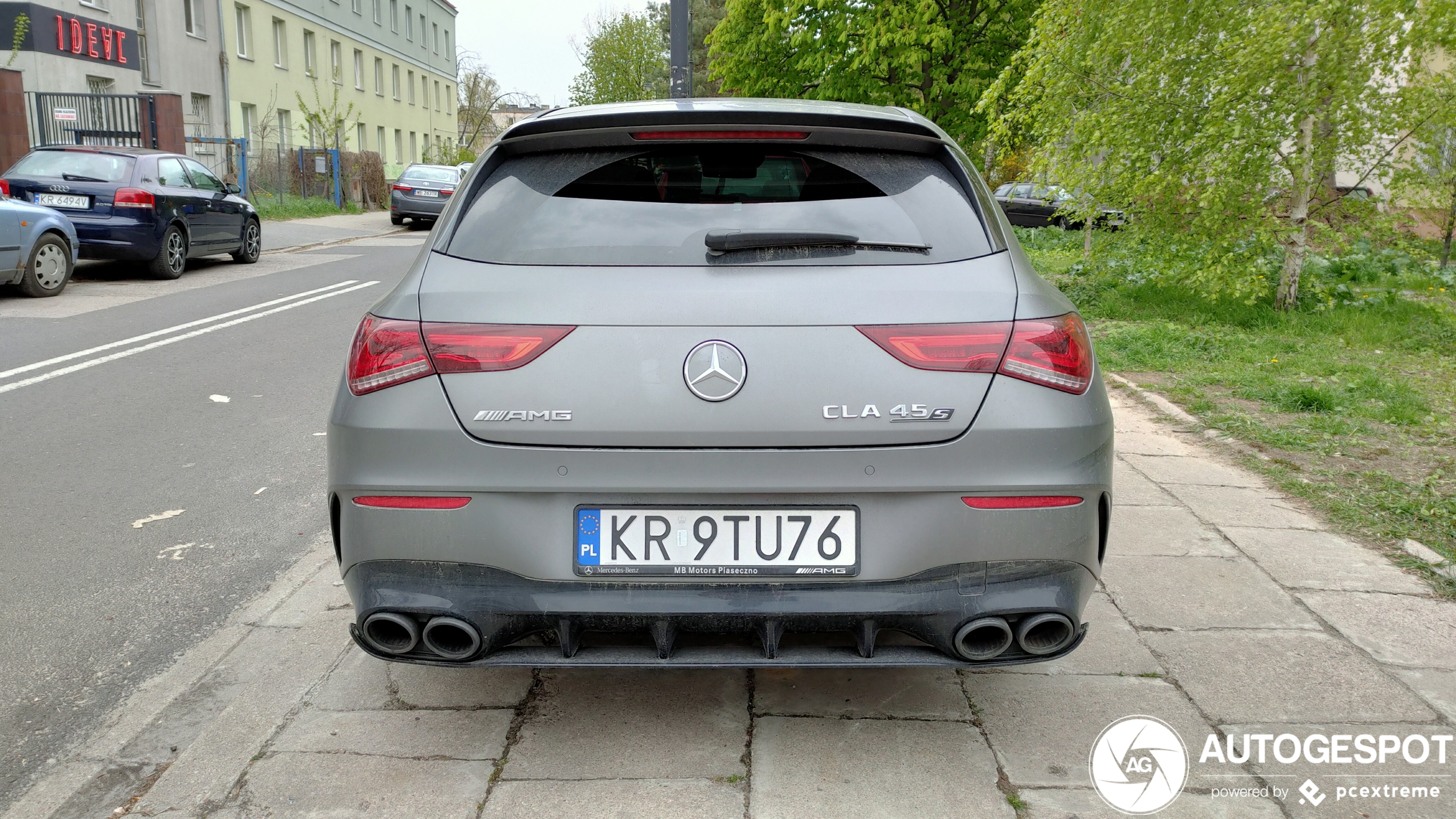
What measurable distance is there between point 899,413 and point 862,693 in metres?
1.07

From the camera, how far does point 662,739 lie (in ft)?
9.50

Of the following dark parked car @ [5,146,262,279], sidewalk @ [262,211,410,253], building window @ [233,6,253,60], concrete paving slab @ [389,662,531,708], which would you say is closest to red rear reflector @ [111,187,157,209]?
dark parked car @ [5,146,262,279]

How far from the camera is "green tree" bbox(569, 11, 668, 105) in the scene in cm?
5844

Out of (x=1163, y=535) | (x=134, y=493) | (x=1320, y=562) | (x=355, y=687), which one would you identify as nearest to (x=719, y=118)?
(x=355, y=687)

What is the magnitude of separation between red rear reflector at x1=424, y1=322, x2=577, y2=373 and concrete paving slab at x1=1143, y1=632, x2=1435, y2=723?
2.03m

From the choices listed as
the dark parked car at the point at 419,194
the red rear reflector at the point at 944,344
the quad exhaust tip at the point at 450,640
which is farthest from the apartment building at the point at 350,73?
the red rear reflector at the point at 944,344

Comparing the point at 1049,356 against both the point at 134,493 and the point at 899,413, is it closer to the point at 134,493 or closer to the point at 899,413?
the point at 899,413

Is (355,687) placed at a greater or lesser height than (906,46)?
lesser

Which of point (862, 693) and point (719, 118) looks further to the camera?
point (862, 693)

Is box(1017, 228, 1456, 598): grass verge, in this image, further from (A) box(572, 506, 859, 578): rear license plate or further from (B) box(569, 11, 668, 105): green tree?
(B) box(569, 11, 668, 105): green tree

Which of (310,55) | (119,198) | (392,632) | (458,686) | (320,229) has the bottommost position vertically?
(320,229)

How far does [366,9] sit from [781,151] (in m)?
49.9

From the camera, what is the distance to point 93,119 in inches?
962

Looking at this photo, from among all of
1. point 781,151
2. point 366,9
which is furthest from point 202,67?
point 781,151
